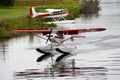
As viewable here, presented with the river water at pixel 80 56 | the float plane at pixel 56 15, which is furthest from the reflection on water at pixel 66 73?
the float plane at pixel 56 15

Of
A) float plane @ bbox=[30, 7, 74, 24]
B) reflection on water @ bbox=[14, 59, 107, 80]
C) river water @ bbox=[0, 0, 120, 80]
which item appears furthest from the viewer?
float plane @ bbox=[30, 7, 74, 24]

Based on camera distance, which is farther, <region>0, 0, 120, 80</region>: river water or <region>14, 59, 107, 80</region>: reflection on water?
<region>0, 0, 120, 80</region>: river water

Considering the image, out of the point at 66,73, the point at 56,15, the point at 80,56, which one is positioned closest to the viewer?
the point at 66,73

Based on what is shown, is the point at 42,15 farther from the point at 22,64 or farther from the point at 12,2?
the point at 22,64

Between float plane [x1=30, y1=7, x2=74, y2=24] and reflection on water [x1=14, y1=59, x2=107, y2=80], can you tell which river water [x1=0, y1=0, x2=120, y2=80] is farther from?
float plane [x1=30, y1=7, x2=74, y2=24]

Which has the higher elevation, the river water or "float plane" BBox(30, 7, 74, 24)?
the river water

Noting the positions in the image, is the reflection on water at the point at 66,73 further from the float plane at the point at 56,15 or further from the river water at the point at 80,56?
the float plane at the point at 56,15

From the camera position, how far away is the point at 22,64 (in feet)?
85.1

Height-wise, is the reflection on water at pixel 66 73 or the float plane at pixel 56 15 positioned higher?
the reflection on water at pixel 66 73

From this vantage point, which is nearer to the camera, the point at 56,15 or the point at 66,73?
the point at 66,73

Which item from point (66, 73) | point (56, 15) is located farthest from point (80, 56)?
point (56, 15)

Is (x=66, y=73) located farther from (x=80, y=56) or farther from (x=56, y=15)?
(x=56, y=15)

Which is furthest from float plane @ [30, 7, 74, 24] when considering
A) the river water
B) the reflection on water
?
the reflection on water

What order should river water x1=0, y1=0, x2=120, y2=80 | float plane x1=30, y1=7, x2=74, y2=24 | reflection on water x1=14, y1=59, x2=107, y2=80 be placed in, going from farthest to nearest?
float plane x1=30, y1=7, x2=74, y2=24 → river water x1=0, y1=0, x2=120, y2=80 → reflection on water x1=14, y1=59, x2=107, y2=80
